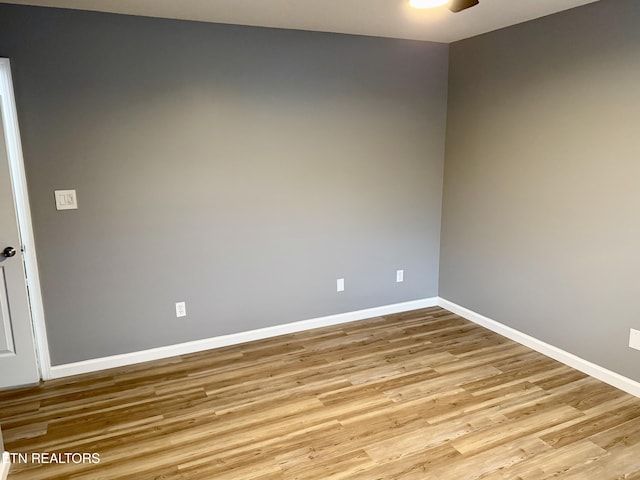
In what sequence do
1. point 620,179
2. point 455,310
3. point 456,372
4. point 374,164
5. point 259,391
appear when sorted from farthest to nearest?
1. point 455,310
2. point 374,164
3. point 456,372
4. point 259,391
5. point 620,179

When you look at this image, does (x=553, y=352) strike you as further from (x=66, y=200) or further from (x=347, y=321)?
(x=66, y=200)

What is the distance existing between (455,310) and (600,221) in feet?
5.45

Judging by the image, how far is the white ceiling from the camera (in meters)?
2.74

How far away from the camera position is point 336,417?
106 inches

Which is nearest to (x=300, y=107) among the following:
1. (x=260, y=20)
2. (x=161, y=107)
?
(x=260, y=20)

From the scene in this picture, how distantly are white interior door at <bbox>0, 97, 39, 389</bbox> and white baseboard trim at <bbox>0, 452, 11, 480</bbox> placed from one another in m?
0.85

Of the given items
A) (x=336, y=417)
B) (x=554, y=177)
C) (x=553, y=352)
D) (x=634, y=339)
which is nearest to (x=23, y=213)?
(x=336, y=417)

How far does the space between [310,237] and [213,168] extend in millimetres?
983

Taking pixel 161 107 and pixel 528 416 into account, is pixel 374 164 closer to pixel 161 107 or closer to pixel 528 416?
pixel 161 107

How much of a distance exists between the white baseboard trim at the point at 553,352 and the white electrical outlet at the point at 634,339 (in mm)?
237

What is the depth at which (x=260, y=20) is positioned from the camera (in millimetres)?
3141

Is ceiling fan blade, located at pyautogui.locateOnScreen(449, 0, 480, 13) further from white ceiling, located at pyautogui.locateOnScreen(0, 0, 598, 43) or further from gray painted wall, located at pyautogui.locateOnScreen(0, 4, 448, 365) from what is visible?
gray painted wall, located at pyautogui.locateOnScreen(0, 4, 448, 365)

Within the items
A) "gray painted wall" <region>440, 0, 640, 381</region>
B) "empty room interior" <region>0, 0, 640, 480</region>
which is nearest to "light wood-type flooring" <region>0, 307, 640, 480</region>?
"empty room interior" <region>0, 0, 640, 480</region>

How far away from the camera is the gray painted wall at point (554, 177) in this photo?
280 cm
